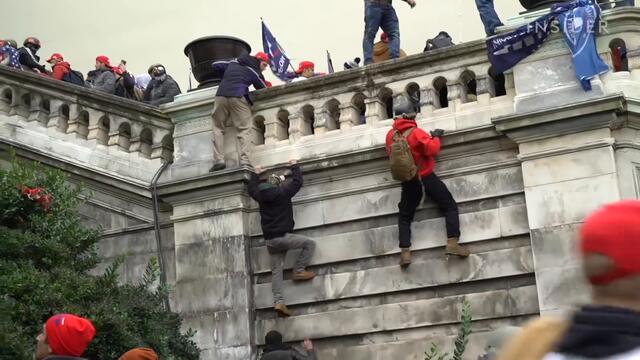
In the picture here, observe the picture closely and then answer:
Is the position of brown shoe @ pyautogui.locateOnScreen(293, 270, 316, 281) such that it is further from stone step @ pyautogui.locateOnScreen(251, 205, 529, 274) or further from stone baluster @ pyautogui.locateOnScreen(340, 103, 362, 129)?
stone baluster @ pyautogui.locateOnScreen(340, 103, 362, 129)

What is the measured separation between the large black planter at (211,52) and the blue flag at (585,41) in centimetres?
415

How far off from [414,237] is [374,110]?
1.65m

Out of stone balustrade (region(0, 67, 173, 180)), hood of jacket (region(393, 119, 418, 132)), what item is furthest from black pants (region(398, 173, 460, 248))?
stone balustrade (region(0, 67, 173, 180))

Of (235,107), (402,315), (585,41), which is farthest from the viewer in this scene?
(235,107)

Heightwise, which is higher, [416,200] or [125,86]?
[125,86]

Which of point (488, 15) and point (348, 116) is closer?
point (348, 116)

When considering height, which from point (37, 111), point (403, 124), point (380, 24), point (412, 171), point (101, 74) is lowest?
point (412, 171)

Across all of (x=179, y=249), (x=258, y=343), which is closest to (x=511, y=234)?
(x=258, y=343)

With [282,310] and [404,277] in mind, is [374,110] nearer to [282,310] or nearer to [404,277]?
[404,277]

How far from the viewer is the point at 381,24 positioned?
12359 millimetres

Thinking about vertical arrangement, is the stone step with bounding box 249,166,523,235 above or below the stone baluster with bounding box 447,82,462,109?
below

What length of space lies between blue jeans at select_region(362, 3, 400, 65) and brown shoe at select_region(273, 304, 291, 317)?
3.48 metres

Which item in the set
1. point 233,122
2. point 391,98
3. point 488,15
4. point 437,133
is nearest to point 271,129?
point 233,122

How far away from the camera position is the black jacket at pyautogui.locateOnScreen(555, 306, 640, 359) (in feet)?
7.91
